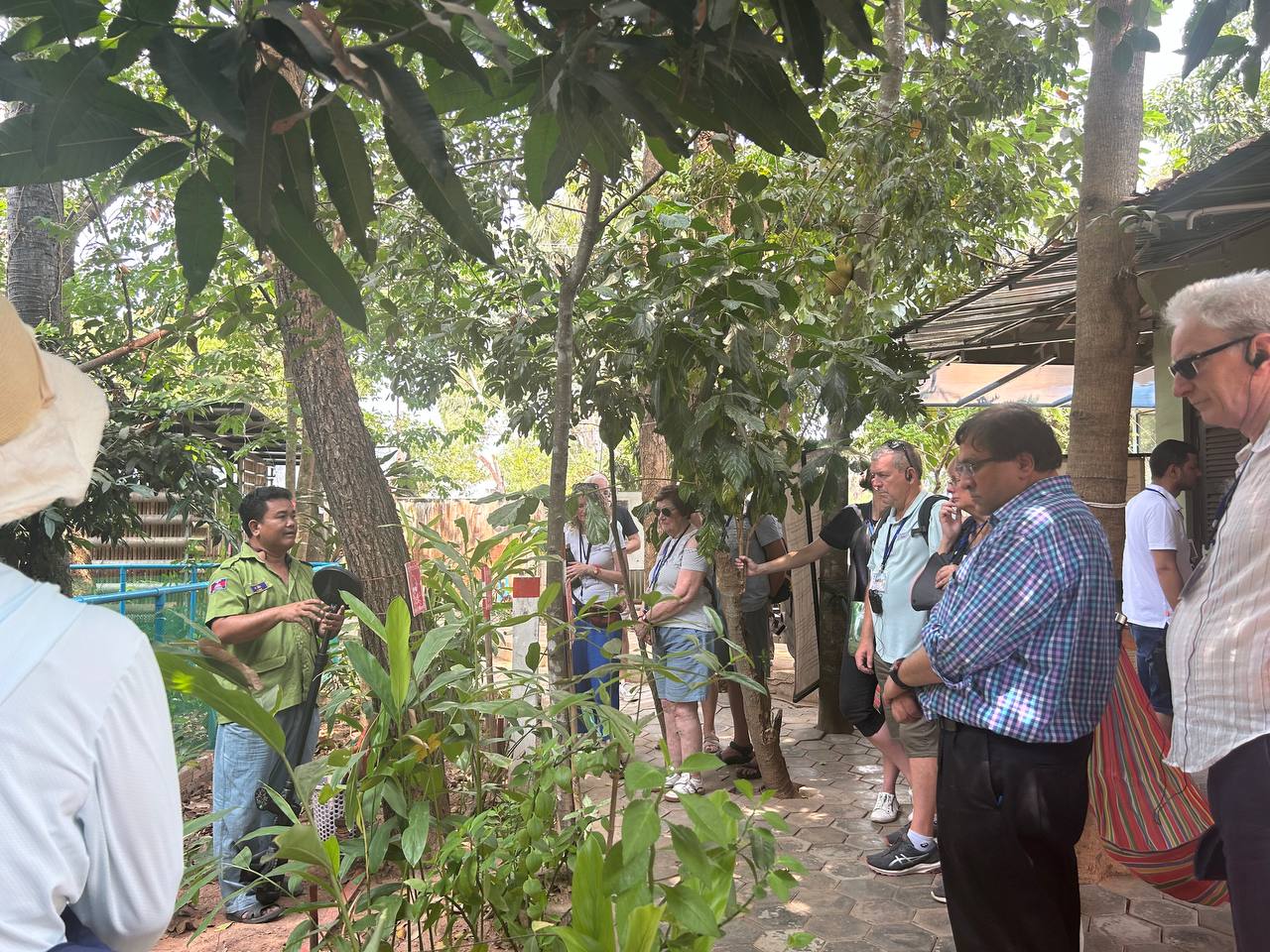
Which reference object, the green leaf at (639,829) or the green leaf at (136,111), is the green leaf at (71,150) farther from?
the green leaf at (639,829)

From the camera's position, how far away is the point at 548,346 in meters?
4.41

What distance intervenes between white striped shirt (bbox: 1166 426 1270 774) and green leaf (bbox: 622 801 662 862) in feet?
3.40

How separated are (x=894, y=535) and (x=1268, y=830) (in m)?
2.60

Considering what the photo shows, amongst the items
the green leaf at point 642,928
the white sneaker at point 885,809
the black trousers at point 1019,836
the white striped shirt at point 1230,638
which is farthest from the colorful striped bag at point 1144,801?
the white sneaker at point 885,809

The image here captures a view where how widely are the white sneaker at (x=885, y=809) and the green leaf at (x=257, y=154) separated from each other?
14.7 feet

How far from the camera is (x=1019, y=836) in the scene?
245 cm

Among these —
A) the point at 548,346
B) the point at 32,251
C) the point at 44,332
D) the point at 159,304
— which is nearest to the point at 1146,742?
the point at 548,346

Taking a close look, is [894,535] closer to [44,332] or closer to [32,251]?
[44,332]

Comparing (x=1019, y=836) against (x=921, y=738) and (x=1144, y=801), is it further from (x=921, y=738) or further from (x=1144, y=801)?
(x=921, y=738)

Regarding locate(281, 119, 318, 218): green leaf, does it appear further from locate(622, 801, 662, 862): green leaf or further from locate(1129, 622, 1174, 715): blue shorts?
locate(1129, 622, 1174, 715): blue shorts

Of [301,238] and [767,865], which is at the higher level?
[301,238]

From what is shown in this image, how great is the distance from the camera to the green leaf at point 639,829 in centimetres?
189

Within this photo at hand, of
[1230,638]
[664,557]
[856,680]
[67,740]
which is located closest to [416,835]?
[67,740]

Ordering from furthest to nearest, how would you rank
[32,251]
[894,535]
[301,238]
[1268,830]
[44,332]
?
1. [32,251]
2. [44,332]
3. [894,535]
4. [1268,830]
5. [301,238]
